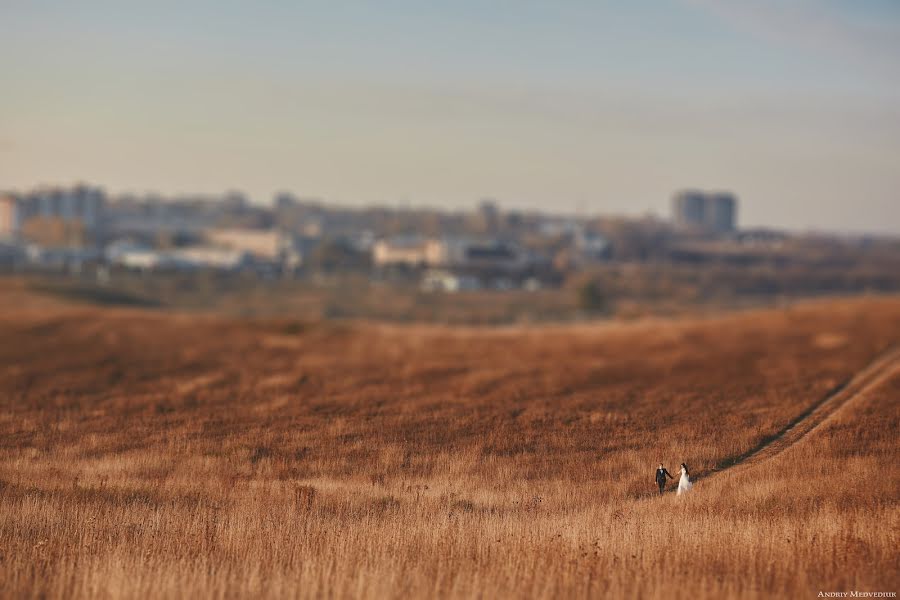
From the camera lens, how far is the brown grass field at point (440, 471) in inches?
686

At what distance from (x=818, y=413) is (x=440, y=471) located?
1310 centimetres

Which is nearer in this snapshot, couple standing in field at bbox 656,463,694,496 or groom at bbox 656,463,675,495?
couple standing in field at bbox 656,463,694,496

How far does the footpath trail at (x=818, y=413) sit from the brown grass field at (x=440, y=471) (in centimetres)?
24

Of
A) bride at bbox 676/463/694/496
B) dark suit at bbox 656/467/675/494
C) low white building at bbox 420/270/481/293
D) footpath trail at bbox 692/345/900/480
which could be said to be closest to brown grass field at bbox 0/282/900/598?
footpath trail at bbox 692/345/900/480

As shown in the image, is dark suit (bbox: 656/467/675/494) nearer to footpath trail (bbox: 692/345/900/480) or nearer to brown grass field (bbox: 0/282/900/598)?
brown grass field (bbox: 0/282/900/598)

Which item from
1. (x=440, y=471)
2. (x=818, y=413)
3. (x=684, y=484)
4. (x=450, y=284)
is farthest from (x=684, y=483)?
(x=450, y=284)

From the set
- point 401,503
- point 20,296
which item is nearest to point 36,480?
point 401,503

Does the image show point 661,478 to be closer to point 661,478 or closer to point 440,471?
point 661,478

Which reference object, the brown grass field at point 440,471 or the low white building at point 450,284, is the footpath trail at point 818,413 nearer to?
the brown grass field at point 440,471

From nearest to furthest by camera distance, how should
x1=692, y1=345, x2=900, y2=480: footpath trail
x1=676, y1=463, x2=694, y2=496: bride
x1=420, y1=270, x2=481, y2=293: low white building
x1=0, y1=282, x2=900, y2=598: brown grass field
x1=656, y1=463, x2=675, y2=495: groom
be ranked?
x1=0, y1=282, x2=900, y2=598: brown grass field → x1=676, y1=463, x2=694, y2=496: bride → x1=656, y1=463, x2=675, y2=495: groom → x1=692, y1=345, x2=900, y2=480: footpath trail → x1=420, y1=270, x2=481, y2=293: low white building

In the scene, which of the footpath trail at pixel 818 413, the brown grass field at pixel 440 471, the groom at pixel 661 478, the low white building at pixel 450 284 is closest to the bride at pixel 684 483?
the groom at pixel 661 478

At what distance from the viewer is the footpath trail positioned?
92.9ft

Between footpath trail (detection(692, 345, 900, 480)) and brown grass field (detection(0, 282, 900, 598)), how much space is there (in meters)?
0.24

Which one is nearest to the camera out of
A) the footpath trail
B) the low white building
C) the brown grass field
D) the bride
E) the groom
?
the brown grass field
